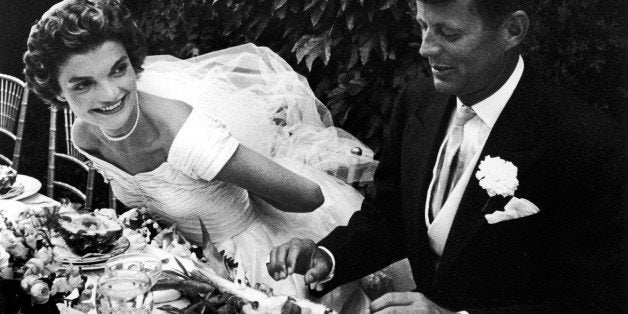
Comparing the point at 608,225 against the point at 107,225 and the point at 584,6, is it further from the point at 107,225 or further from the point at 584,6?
the point at 107,225

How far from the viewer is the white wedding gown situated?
2.35 metres

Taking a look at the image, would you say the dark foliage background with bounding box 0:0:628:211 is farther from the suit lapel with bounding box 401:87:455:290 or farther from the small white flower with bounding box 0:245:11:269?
the small white flower with bounding box 0:245:11:269

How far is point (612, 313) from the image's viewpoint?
178 centimetres

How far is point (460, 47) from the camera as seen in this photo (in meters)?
1.80

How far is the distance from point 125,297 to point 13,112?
1532 mm

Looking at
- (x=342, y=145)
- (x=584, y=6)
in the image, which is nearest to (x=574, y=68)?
(x=584, y=6)

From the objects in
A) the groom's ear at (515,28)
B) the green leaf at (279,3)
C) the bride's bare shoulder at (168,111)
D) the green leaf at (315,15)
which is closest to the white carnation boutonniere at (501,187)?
the groom's ear at (515,28)

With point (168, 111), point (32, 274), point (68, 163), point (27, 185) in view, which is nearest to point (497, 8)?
point (168, 111)

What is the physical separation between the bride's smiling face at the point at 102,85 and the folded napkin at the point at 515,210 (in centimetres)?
129

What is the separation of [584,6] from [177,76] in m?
1.37

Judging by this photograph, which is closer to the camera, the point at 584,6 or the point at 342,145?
the point at 584,6

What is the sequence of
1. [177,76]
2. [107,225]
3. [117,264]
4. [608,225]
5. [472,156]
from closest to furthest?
[608,225] → [472,156] → [117,264] → [107,225] → [177,76]

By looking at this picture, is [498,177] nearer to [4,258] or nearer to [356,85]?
[356,85]

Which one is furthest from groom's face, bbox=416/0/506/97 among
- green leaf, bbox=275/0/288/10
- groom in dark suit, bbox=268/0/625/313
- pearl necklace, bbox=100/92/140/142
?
pearl necklace, bbox=100/92/140/142
